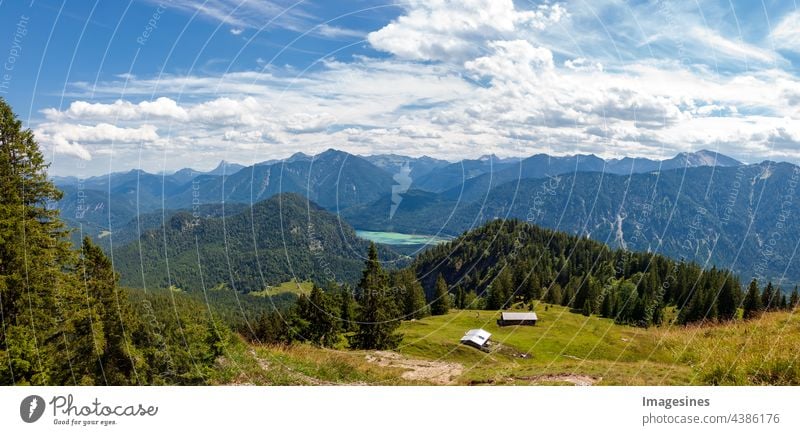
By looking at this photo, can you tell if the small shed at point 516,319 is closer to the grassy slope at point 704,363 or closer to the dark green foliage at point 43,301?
the grassy slope at point 704,363

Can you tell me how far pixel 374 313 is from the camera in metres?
44.8

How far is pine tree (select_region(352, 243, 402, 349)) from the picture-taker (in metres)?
41.1

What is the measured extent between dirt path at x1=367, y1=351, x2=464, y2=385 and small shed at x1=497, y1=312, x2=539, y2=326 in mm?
79990

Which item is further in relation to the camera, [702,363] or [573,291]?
[573,291]

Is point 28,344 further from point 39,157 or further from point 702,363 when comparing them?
point 702,363

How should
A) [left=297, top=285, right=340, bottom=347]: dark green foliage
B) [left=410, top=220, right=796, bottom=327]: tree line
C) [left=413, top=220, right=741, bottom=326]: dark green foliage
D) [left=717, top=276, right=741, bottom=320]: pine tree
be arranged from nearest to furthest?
[left=297, top=285, right=340, bottom=347]: dark green foliage < [left=410, top=220, right=796, bottom=327]: tree line < [left=717, top=276, right=741, bottom=320]: pine tree < [left=413, top=220, right=741, bottom=326]: dark green foliage

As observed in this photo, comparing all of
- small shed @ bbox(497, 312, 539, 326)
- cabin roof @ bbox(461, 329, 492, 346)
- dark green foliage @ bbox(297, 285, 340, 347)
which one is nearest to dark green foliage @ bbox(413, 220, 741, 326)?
small shed @ bbox(497, 312, 539, 326)

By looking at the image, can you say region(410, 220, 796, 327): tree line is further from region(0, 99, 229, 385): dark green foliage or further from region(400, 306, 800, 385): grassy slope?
region(0, 99, 229, 385): dark green foliage

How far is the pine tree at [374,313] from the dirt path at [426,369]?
1700cm

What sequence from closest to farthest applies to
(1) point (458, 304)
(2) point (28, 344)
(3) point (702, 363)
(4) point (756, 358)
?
(4) point (756, 358)
(3) point (702, 363)
(2) point (28, 344)
(1) point (458, 304)

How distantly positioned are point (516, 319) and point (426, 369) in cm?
8535

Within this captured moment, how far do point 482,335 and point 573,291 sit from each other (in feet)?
300

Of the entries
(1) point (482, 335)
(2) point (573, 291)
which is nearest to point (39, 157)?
(1) point (482, 335)

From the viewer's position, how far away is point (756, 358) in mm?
12586
